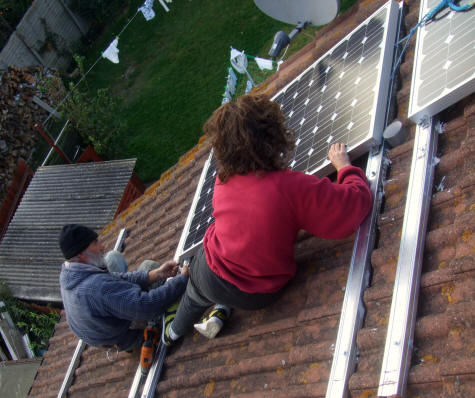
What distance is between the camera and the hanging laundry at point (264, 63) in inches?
382

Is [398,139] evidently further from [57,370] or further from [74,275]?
[57,370]

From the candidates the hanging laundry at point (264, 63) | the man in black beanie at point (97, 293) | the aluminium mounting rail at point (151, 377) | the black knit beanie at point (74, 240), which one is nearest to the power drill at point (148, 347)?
the aluminium mounting rail at point (151, 377)

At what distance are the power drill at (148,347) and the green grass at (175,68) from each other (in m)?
7.46

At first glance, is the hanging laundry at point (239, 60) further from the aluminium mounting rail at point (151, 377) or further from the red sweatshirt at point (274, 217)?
the red sweatshirt at point (274, 217)

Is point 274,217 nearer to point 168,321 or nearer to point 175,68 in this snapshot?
point 168,321

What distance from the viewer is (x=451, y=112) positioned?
2672 millimetres

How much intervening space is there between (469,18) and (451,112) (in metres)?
0.56

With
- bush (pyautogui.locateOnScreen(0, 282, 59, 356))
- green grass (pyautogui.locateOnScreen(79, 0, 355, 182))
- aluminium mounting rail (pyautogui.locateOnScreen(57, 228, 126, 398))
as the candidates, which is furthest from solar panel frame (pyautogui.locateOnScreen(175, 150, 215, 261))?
green grass (pyautogui.locateOnScreen(79, 0, 355, 182))

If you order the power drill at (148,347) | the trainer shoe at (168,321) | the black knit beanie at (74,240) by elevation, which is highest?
the black knit beanie at (74,240)

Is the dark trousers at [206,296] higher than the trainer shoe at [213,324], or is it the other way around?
the dark trousers at [206,296]

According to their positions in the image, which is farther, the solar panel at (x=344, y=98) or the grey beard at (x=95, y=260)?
the grey beard at (x=95, y=260)

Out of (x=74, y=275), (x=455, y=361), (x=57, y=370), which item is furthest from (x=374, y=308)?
(x=57, y=370)

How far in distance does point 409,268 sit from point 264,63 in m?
8.28

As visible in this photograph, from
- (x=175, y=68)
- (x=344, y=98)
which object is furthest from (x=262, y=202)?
(x=175, y=68)
